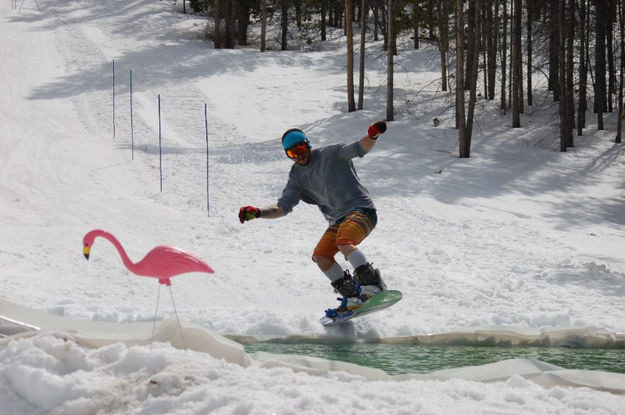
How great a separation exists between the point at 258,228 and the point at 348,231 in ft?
16.3

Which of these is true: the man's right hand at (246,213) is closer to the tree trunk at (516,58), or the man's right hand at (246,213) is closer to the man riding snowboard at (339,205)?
the man riding snowboard at (339,205)

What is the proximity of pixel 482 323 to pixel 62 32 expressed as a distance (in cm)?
2676

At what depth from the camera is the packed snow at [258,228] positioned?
12.0 ft

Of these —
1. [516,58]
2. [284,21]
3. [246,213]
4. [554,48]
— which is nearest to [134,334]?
[246,213]

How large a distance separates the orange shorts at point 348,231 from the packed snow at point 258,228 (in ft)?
2.15

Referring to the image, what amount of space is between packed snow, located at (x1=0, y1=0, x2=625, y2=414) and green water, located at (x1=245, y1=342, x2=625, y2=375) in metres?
0.33

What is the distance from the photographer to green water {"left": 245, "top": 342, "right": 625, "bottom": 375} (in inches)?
216

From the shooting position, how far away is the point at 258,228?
10977 millimetres

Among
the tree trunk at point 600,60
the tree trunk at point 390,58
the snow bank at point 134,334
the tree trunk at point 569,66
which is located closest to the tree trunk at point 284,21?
the tree trunk at point 390,58

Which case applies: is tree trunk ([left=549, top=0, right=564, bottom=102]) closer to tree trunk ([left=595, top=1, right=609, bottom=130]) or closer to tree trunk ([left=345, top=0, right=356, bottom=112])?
tree trunk ([left=595, top=1, right=609, bottom=130])

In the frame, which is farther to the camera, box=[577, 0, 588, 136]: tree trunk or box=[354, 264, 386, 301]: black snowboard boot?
box=[577, 0, 588, 136]: tree trunk

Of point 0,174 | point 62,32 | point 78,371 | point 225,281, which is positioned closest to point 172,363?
point 78,371

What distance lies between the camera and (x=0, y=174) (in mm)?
13164

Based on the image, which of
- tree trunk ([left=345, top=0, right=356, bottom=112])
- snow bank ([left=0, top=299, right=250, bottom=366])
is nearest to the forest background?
tree trunk ([left=345, top=0, right=356, bottom=112])
